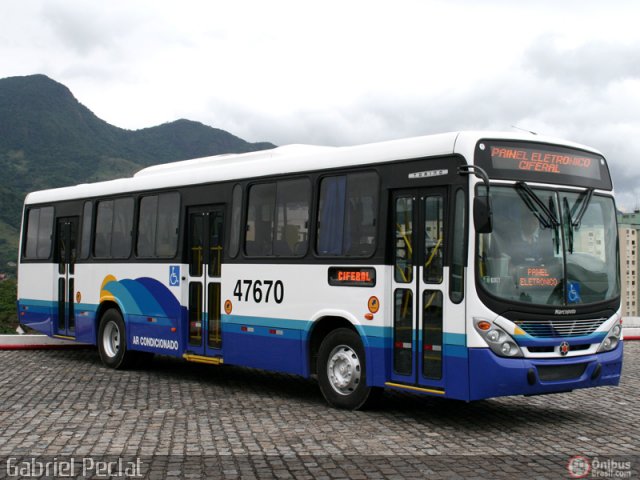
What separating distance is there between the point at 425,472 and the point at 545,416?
3.55 meters

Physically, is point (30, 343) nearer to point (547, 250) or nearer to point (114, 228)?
point (114, 228)

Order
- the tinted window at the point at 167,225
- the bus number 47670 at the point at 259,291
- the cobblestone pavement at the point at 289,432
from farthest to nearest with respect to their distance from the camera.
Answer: the tinted window at the point at 167,225 < the bus number 47670 at the point at 259,291 < the cobblestone pavement at the point at 289,432

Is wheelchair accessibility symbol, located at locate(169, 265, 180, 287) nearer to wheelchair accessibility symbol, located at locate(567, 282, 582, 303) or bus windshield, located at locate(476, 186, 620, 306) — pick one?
bus windshield, located at locate(476, 186, 620, 306)

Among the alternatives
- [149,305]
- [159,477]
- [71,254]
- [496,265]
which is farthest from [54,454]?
[71,254]

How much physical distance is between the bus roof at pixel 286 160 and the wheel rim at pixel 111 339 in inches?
92.4

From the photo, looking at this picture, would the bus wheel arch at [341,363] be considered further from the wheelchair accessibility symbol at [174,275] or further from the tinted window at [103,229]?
the tinted window at [103,229]

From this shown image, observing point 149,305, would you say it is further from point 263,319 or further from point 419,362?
point 419,362

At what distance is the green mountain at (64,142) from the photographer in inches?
5541

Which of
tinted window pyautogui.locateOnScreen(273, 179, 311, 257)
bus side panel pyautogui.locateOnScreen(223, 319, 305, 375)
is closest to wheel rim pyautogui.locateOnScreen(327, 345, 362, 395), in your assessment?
bus side panel pyautogui.locateOnScreen(223, 319, 305, 375)

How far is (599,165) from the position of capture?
1076cm

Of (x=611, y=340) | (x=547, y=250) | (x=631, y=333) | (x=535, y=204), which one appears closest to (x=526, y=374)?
(x=547, y=250)

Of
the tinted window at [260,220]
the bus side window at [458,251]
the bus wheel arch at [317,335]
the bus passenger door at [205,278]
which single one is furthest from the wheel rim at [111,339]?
the bus side window at [458,251]

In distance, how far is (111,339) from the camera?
623 inches

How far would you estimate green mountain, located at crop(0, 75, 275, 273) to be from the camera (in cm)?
14075
